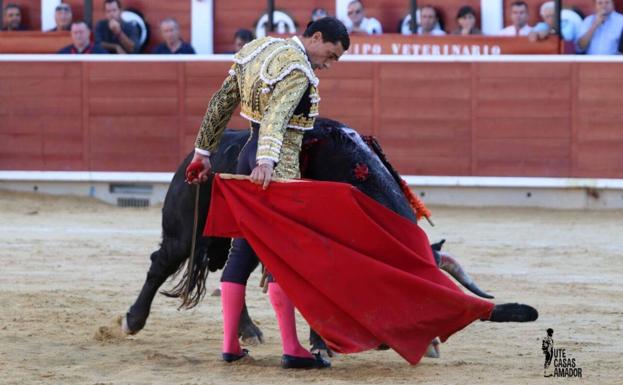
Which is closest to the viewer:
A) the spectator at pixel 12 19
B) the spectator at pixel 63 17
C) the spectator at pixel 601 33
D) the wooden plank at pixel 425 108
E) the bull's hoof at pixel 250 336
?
the bull's hoof at pixel 250 336

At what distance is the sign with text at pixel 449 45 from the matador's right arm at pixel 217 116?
541cm

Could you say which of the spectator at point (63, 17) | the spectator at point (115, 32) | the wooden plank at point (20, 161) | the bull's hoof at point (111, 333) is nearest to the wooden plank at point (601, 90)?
the spectator at point (115, 32)

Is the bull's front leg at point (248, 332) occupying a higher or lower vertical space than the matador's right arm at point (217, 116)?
lower

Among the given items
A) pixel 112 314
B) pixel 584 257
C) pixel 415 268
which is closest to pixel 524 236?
pixel 584 257

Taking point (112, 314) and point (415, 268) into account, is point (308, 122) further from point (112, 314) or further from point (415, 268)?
point (112, 314)

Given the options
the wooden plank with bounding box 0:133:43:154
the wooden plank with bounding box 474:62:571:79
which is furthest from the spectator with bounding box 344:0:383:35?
the wooden plank with bounding box 0:133:43:154

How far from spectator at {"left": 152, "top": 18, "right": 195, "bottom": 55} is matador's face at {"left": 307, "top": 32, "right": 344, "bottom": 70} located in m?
5.98

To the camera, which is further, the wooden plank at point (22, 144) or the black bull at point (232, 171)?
the wooden plank at point (22, 144)

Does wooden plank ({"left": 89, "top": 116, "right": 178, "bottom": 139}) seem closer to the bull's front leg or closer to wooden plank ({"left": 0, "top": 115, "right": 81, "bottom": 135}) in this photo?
wooden plank ({"left": 0, "top": 115, "right": 81, "bottom": 135})

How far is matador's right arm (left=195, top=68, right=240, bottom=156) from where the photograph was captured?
423 cm

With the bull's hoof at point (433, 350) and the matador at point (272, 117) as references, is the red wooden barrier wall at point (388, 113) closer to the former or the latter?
the bull's hoof at point (433, 350)

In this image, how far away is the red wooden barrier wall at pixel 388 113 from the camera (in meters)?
9.56

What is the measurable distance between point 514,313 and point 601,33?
592cm

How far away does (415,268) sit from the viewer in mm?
4066
